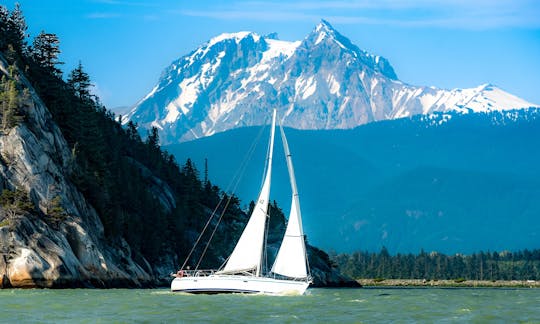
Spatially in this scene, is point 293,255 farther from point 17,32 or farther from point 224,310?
point 17,32

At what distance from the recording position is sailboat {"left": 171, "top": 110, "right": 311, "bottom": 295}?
93.1 m

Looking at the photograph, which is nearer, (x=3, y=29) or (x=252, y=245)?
(x=252, y=245)

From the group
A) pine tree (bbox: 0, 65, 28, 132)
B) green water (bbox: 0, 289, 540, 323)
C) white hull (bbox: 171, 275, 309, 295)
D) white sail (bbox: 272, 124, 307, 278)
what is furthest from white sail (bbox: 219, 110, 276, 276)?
pine tree (bbox: 0, 65, 28, 132)

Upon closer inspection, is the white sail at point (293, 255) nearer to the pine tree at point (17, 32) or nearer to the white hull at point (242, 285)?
the white hull at point (242, 285)

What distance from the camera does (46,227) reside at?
375 feet

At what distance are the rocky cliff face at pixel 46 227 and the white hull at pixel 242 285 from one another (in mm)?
22199

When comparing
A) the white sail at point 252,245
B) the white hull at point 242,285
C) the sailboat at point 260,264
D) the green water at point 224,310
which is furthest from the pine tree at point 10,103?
the white sail at point 252,245

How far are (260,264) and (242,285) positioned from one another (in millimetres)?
3519

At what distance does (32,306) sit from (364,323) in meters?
26.6

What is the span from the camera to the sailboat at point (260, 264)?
93125 millimetres

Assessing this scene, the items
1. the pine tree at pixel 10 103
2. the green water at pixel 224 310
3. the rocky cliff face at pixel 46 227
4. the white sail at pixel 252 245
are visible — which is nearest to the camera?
the green water at pixel 224 310

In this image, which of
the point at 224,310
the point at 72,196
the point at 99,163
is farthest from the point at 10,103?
the point at 224,310

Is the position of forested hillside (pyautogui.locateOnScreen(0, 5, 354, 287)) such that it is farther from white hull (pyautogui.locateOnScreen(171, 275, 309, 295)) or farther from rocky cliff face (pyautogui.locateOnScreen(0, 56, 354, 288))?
white hull (pyautogui.locateOnScreen(171, 275, 309, 295))

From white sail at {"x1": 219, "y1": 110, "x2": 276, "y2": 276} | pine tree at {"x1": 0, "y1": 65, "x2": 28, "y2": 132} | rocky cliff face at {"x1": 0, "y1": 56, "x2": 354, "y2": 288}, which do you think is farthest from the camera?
pine tree at {"x1": 0, "y1": 65, "x2": 28, "y2": 132}
